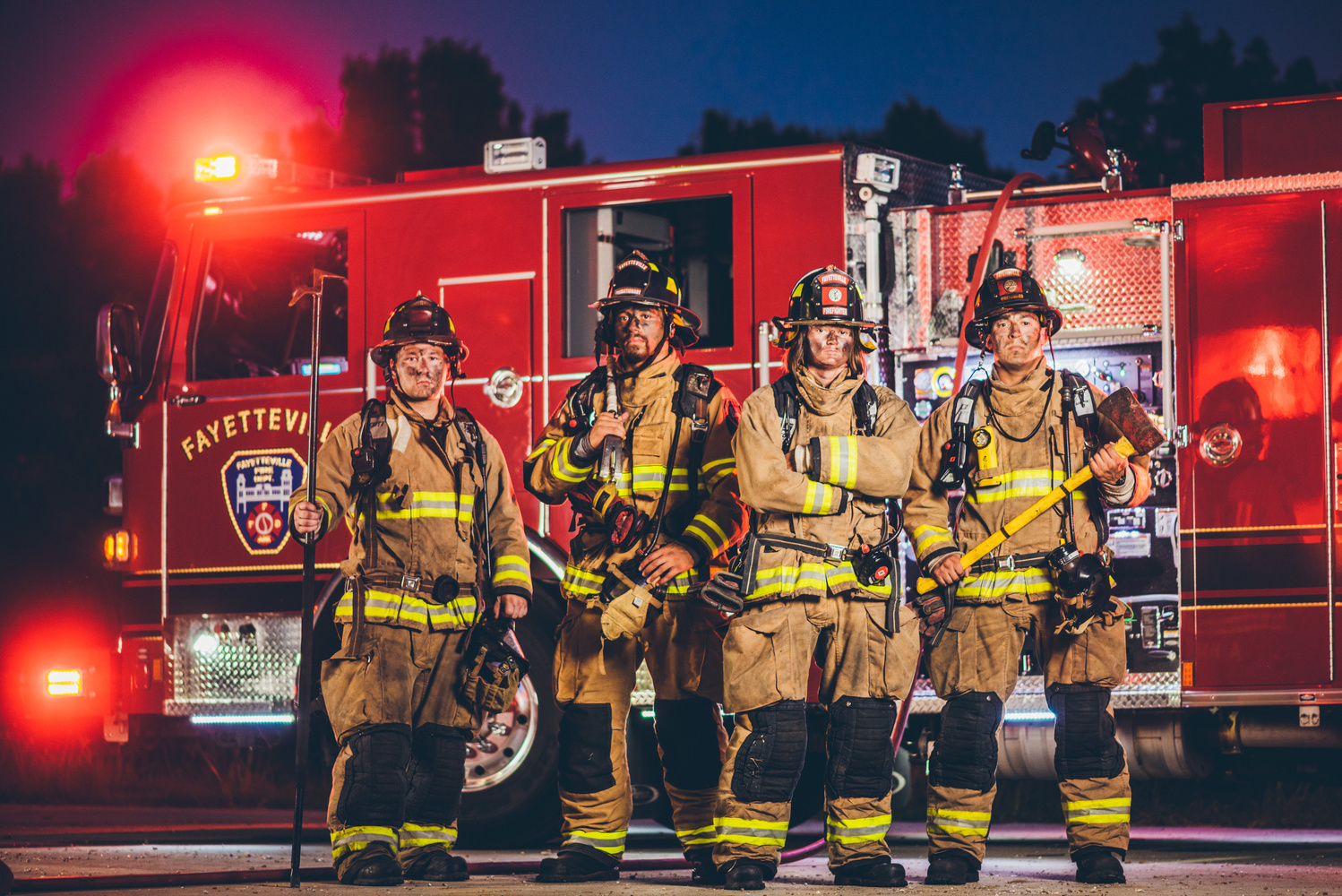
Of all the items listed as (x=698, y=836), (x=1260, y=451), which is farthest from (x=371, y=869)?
(x=1260, y=451)

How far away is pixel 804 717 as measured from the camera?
5.42 metres

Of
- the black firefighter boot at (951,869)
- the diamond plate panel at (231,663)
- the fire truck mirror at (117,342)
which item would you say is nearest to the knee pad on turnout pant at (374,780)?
the diamond plate panel at (231,663)

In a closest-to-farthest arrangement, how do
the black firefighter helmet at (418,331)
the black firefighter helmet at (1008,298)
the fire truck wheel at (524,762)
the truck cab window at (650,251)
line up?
the black firefighter helmet at (1008,298) → the black firefighter helmet at (418,331) → the fire truck wheel at (524,762) → the truck cab window at (650,251)

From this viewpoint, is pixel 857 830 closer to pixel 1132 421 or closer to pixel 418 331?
pixel 1132 421

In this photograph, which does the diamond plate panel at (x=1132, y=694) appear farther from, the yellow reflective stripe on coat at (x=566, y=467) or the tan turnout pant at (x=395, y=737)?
the tan turnout pant at (x=395, y=737)

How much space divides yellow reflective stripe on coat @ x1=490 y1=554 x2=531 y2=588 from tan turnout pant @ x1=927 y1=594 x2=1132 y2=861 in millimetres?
1525

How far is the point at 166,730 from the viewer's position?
776cm

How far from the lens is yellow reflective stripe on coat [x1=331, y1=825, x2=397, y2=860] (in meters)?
5.61

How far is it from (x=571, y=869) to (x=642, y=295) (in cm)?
207

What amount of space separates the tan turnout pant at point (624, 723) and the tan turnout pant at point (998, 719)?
0.81 m

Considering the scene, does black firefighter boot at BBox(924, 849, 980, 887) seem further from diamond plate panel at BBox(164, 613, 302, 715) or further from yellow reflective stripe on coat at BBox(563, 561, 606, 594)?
diamond plate panel at BBox(164, 613, 302, 715)

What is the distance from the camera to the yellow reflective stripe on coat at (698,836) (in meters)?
5.68

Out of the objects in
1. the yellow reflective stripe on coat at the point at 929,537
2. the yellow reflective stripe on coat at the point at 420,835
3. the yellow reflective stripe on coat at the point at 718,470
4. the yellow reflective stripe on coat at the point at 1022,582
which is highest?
the yellow reflective stripe on coat at the point at 718,470

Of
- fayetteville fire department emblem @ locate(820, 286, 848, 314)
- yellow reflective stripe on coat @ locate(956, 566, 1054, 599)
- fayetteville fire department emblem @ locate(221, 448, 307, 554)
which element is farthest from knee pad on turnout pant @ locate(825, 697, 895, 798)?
fayetteville fire department emblem @ locate(221, 448, 307, 554)
